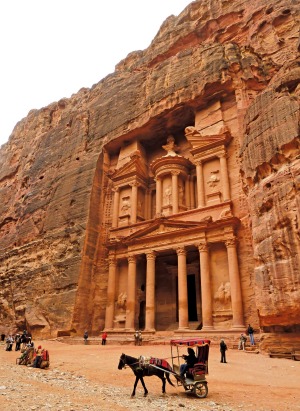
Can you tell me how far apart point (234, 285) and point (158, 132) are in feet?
50.3

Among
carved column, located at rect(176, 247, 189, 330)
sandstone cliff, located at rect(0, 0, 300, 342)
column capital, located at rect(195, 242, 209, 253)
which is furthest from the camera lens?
column capital, located at rect(195, 242, 209, 253)

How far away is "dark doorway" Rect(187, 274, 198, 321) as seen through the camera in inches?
848

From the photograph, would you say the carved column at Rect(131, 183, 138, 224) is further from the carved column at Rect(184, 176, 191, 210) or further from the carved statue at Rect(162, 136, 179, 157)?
the carved column at Rect(184, 176, 191, 210)

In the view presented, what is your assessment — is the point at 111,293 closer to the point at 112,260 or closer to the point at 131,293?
the point at 131,293

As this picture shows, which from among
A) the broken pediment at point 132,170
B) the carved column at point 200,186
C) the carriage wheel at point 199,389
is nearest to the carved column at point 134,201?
the broken pediment at point 132,170

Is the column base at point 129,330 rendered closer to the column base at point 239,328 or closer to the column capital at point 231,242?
the column base at point 239,328

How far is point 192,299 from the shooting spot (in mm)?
22250

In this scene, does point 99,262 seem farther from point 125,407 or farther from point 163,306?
point 125,407

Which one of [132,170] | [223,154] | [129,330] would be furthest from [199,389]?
[132,170]

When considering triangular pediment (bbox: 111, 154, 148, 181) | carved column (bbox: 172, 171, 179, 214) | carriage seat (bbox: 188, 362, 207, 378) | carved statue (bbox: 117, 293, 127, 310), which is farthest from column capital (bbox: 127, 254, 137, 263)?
carriage seat (bbox: 188, 362, 207, 378)

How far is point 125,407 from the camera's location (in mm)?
5352

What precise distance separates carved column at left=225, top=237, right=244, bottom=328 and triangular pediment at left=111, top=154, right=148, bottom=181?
1091 centimetres

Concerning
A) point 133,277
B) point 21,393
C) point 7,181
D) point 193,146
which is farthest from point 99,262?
point 7,181

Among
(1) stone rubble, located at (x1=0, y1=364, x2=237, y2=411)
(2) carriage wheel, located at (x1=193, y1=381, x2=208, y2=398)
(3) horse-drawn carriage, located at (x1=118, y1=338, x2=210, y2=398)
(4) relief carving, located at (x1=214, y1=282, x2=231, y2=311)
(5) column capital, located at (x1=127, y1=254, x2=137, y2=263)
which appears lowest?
(1) stone rubble, located at (x1=0, y1=364, x2=237, y2=411)
